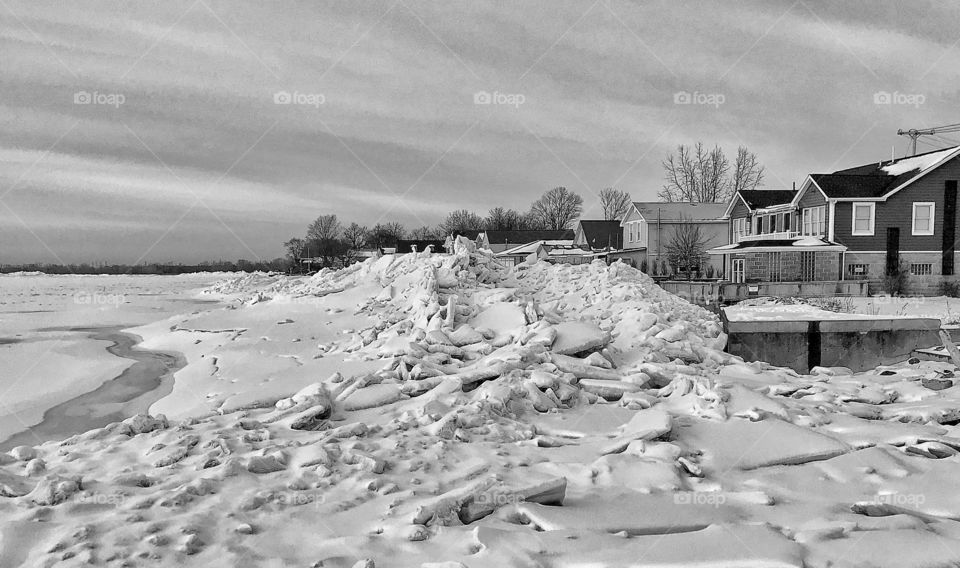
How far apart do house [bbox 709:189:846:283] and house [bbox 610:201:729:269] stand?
6398 millimetres

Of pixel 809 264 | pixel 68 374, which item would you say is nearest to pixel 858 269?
pixel 809 264

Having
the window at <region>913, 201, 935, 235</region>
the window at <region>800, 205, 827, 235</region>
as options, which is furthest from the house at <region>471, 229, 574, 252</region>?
the window at <region>913, 201, 935, 235</region>

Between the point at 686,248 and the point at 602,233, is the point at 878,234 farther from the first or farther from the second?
the point at 602,233

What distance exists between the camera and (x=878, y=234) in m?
23.8

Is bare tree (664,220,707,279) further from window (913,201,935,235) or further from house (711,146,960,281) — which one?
window (913,201,935,235)

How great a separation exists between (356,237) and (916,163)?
62.9 m

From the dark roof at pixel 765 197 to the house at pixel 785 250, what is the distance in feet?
0.37

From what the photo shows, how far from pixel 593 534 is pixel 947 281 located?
25.3 meters

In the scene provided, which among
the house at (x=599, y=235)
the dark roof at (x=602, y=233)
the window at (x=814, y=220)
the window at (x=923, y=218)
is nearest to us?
the window at (x=923, y=218)

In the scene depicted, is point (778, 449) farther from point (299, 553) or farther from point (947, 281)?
point (947, 281)

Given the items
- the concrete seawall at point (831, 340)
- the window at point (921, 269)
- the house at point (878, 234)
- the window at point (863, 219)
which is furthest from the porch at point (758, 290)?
the window at point (921, 269)

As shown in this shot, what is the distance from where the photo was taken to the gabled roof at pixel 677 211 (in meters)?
36.6

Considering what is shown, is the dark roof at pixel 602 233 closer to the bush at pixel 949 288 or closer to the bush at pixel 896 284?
the bush at pixel 949 288

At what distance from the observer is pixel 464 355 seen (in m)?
7.93
